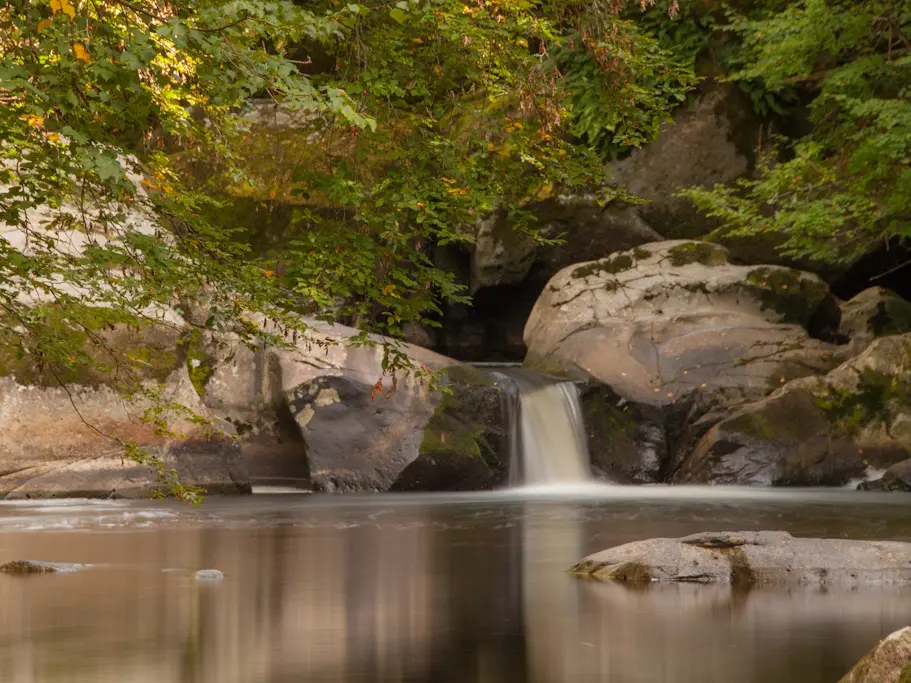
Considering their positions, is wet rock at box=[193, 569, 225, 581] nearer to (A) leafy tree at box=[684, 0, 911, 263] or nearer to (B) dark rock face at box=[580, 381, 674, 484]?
(B) dark rock face at box=[580, 381, 674, 484]

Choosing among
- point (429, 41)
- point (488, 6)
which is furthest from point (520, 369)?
point (429, 41)

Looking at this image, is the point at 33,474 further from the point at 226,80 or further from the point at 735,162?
the point at 735,162

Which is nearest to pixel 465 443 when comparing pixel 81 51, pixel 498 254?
pixel 498 254

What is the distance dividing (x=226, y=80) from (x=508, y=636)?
332 cm

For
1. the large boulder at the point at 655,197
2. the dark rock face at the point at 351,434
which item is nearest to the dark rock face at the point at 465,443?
the dark rock face at the point at 351,434

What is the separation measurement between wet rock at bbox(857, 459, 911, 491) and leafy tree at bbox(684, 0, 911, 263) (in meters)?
3.60

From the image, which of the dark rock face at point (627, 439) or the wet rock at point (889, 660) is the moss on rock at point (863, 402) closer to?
the dark rock face at point (627, 439)

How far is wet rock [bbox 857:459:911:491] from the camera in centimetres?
1664

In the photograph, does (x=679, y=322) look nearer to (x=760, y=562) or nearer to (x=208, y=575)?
(x=760, y=562)

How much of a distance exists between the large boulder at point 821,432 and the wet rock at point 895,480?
0.75m

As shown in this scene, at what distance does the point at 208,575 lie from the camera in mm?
8883

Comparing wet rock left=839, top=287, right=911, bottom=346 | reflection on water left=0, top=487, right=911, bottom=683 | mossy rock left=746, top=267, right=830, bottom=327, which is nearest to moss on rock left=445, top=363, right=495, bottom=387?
mossy rock left=746, top=267, right=830, bottom=327

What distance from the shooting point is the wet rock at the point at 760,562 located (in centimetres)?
804

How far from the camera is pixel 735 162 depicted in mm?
24703
